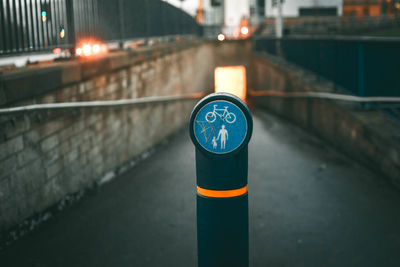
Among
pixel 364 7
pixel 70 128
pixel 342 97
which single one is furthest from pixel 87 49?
pixel 364 7

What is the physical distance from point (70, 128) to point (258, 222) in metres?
2.69

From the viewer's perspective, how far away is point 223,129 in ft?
11.0

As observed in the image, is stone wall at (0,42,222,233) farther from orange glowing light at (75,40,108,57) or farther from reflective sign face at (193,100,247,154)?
reflective sign face at (193,100,247,154)

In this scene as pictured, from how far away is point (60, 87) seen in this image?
6137mm

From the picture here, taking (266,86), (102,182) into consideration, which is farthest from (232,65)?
(102,182)

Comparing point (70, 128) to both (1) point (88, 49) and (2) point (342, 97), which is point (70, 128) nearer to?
(1) point (88, 49)

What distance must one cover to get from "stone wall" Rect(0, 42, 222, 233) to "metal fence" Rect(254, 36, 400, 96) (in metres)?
3.67

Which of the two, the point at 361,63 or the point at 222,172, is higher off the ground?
the point at 361,63

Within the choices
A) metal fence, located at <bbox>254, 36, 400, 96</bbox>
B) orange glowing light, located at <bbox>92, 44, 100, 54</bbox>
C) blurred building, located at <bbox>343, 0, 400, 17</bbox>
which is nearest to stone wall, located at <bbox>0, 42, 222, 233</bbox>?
orange glowing light, located at <bbox>92, 44, 100, 54</bbox>

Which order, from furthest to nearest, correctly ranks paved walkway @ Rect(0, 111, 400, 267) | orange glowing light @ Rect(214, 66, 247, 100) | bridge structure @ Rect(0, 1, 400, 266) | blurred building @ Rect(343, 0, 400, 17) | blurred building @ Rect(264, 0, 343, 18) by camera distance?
blurred building @ Rect(343, 0, 400, 17) < blurred building @ Rect(264, 0, 343, 18) < orange glowing light @ Rect(214, 66, 247, 100) < bridge structure @ Rect(0, 1, 400, 266) < paved walkway @ Rect(0, 111, 400, 267)

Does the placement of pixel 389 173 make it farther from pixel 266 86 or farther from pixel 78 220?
pixel 266 86

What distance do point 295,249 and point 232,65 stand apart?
800 inches

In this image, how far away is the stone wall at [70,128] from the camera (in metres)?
5.02

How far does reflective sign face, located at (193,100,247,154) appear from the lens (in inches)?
132
